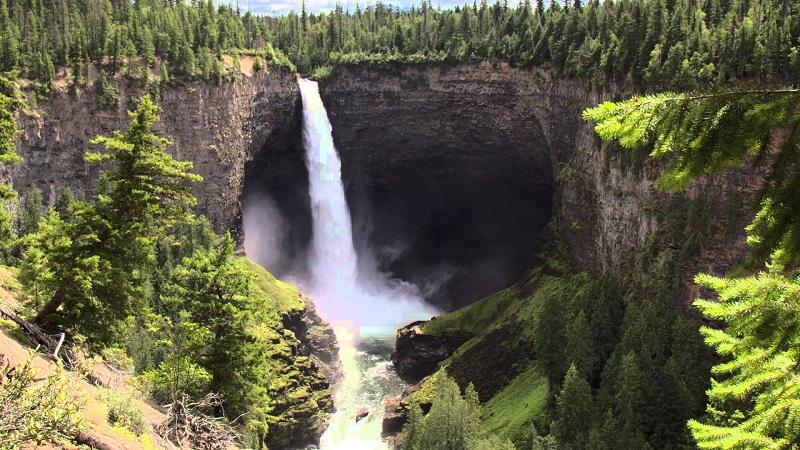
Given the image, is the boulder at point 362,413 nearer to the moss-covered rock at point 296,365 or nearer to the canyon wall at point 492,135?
the moss-covered rock at point 296,365

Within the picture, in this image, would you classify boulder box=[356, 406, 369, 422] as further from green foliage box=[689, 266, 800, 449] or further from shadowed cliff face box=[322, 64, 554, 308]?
green foliage box=[689, 266, 800, 449]

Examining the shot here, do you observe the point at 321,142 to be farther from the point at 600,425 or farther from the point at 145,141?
the point at 145,141

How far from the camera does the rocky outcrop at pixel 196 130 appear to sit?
80.2 meters

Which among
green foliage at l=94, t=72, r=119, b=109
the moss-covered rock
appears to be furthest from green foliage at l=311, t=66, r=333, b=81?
green foliage at l=94, t=72, r=119, b=109

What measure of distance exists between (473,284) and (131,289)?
76912 mm

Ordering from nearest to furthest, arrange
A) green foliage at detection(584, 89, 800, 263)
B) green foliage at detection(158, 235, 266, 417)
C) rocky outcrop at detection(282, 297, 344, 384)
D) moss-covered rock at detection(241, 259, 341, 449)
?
green foliage at detection(584, 89, 800, 263) → green foliage at detection(158, 235, 266, 417) → moss-covered rock at detection(241, 259, 341, 449) → rocky outcrop at detection(282, 297, 344, 384)

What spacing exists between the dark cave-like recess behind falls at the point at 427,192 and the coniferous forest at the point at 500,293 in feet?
27.3

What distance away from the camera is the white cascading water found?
92312 mm

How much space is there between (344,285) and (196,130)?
3258 centimetres

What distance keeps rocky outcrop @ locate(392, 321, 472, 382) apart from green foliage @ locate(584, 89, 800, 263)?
7395 centimetres

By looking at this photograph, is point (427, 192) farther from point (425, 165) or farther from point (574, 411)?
point (574, 411)

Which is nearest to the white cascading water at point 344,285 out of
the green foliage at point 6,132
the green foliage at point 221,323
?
the green foliage at point 221,323

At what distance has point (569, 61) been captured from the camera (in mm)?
79250

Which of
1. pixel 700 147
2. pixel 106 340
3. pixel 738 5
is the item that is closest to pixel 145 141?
pixel 106 340
